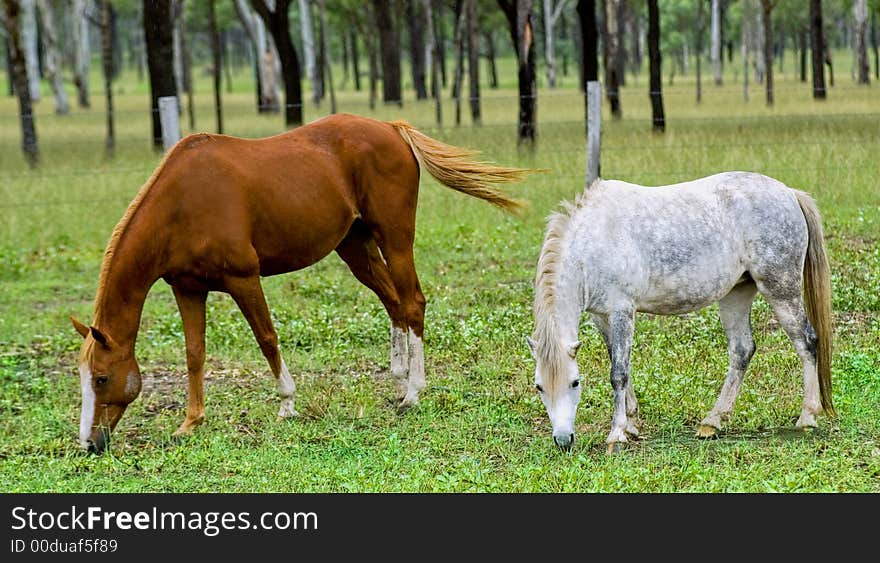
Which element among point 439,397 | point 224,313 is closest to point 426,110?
point 224,313

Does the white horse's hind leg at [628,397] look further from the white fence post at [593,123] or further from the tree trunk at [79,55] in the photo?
the tree trunk at [79,55]

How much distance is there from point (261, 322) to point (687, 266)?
2592mm

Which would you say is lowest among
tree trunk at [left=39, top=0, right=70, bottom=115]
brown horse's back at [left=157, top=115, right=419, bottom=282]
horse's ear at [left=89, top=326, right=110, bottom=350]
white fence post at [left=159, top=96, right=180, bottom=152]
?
horse's ear at [left=89, top=326, right=110, bottom=350]

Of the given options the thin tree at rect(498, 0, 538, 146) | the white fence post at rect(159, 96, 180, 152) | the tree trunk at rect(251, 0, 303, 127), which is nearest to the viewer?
the white fence post at rect(159, 96, 180, 152)

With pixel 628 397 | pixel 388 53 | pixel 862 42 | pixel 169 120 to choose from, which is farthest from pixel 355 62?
pixel 628 397

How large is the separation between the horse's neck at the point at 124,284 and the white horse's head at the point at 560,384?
237 centimetres

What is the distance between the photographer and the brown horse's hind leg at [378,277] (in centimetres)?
734

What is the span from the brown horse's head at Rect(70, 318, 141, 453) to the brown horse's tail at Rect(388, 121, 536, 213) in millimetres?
2380

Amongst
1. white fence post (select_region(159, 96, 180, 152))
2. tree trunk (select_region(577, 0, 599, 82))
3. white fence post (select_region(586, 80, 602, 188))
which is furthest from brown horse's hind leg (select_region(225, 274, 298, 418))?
tree trunk (select_region(577, 0, 599, 82))

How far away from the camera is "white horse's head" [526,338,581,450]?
218 inches

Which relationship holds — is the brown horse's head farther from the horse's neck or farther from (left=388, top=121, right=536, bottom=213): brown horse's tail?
(left=388, top=121, right=536, bottom=213): brown horse's tail

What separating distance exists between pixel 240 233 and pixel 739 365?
3005 mm

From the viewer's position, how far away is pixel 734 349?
6211mm

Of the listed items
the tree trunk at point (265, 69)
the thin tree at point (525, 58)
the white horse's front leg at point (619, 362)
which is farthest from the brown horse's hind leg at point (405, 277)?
the tree trunk at point (265, 69)
